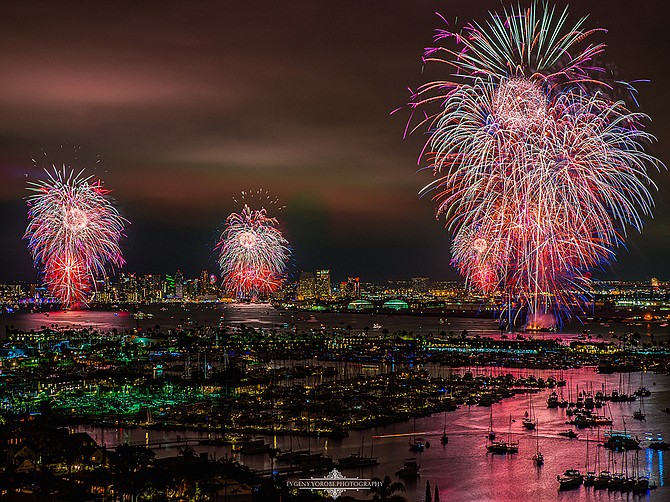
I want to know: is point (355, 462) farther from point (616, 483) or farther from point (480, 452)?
point (616, 483)

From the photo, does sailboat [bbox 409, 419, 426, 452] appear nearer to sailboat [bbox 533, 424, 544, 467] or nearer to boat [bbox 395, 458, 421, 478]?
boat [bbox 395, 458, 421, 478]

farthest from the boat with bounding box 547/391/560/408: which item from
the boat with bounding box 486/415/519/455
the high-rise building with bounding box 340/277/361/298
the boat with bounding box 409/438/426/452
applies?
the high-rise building with bounding box 340/277/361/298

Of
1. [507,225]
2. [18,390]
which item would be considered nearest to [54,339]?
[18,390]

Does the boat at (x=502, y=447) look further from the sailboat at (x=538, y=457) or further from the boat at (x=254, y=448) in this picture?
the boat at (x=254, y=448)

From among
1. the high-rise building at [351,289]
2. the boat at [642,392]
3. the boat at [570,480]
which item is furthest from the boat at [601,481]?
the high-rise building at [351,289]

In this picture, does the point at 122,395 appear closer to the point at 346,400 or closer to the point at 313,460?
the point at 346,400
